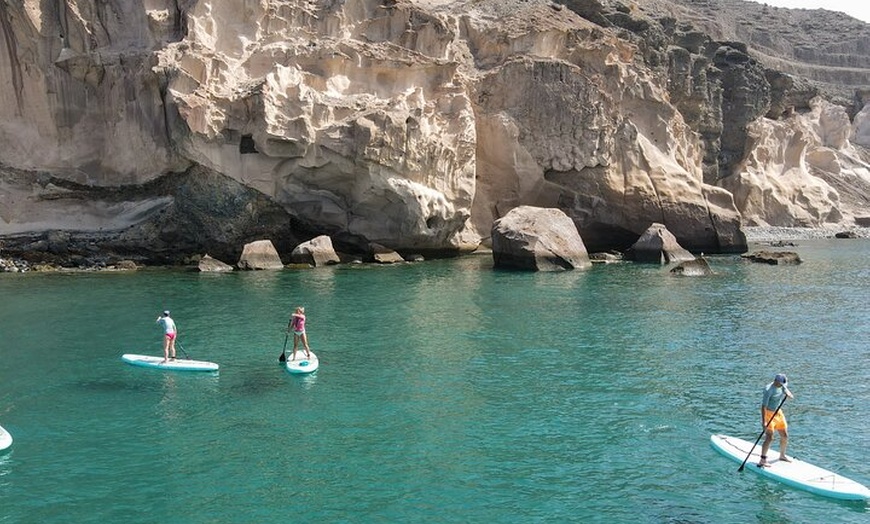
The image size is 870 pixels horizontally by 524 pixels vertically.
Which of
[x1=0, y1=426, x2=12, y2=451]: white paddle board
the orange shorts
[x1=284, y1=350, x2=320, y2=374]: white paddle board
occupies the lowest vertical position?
[x1=0, y1=426, x2=12, y2=451]: white paddle board

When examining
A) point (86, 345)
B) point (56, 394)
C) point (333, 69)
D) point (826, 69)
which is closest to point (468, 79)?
point (333, 69)

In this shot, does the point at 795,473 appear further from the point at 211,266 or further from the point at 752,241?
the point at 752,241

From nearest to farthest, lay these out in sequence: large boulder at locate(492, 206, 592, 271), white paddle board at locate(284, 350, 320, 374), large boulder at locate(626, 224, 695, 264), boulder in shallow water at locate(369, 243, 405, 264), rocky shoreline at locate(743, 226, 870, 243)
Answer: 1. white paddle board at locate(284, 350, 320, 374)
2. large boulder at locate(492, 206, 592, 271)
3. boulder in shallow water at locate(369, 243, 405, 264)
4. large boulder at locate(626, 224, 695, 264)
5. rocky shoreline at locate(743, 226, 870, 243)

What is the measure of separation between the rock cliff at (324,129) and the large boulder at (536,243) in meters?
4.38

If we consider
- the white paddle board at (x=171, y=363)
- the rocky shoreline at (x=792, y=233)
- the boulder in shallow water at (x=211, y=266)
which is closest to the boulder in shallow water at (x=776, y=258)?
the rocky shoreline at (x=792, y=233)

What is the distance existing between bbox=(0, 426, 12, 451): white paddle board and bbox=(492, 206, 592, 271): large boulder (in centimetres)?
2754

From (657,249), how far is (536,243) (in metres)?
8.36

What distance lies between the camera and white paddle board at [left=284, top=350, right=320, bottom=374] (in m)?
17.8

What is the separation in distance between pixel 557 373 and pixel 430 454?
595 cm

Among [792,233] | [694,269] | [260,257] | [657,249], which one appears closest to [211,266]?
[260,257]

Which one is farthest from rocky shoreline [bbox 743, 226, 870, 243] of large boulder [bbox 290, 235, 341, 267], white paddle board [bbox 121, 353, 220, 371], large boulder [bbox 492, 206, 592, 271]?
white paddle board [bbox 121, 353, 220, 371]

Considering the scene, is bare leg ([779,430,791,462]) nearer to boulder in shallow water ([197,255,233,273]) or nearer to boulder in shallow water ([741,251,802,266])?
boulder in shallow water ([197,255,233,273])

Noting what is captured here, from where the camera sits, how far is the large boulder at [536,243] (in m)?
38.0

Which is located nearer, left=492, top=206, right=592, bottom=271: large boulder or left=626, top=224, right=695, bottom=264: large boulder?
left=492, top=206, right=592, bottom=271: large boulder
